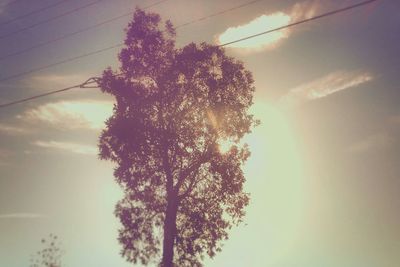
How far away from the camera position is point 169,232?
82.7 feet

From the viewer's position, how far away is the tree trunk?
24.8 m

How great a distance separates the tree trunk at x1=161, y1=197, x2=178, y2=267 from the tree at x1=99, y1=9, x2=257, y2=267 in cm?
13

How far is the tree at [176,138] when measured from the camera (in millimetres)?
26344

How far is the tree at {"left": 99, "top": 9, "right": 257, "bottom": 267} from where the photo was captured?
2634 cm

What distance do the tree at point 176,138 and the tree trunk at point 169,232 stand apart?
125 mm

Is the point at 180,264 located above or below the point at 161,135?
below

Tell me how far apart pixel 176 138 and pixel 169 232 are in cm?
596

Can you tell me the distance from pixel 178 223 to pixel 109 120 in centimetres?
846

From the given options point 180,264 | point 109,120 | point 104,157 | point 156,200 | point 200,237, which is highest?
point 109,120

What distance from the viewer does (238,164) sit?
2780 centimetres

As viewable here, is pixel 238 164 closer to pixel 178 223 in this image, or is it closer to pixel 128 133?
pixel 178 223

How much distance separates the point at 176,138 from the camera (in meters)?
26.2

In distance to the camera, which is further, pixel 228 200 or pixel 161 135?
pixel 228 200

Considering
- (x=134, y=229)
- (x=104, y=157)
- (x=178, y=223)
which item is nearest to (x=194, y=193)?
(x=178, y=223)
